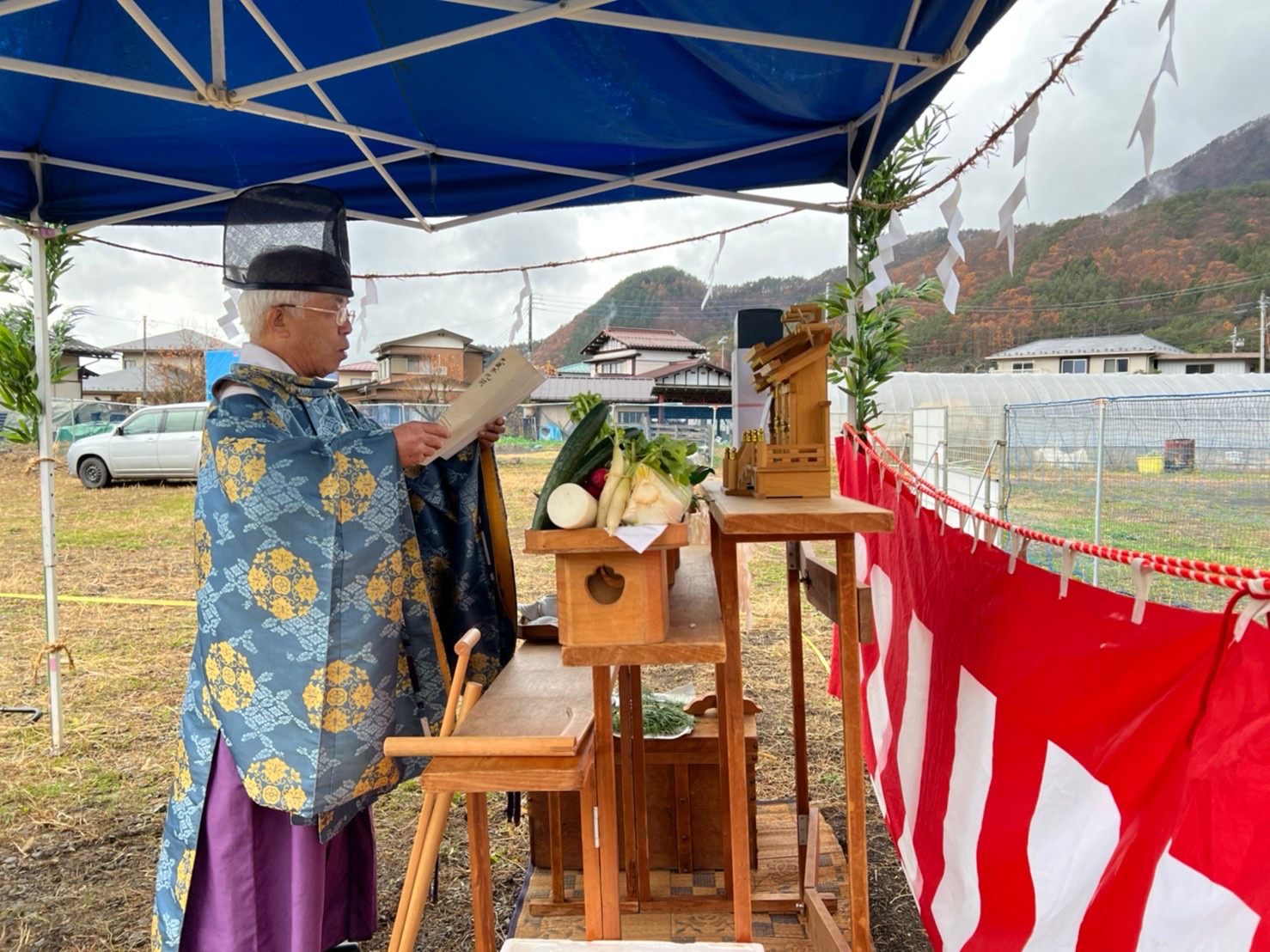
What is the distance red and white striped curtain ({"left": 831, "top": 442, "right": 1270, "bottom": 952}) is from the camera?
3.13ft

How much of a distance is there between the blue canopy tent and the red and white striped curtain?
136cm

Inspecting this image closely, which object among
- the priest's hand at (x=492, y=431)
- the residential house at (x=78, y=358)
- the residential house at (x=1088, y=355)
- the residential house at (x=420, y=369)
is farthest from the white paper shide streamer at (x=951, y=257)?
the residential house at (x=1088, y=355)

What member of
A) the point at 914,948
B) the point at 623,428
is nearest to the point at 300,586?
the point at 623,428

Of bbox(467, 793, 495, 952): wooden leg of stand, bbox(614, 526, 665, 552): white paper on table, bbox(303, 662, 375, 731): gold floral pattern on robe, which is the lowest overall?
bbox(467, 793, 495, 952): wooden leg of stand

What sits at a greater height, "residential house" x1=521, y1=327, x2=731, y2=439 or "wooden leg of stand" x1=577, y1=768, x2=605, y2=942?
"residential house" x1=521, y1=327, x2=731, y2=439

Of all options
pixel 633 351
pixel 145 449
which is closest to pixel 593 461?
pixel 145 449

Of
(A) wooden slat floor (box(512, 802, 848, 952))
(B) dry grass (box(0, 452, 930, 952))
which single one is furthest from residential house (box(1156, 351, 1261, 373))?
(A) wooden slat floor (box(512, 802, 848, 952))

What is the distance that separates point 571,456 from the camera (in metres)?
1.26

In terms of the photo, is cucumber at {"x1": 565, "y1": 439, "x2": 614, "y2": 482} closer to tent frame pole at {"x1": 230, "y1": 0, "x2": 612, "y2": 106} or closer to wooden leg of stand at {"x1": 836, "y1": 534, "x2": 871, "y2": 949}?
wooden leg of stand at {"x1": 836, "y1": 534, "x2": 871, "y2": 949}

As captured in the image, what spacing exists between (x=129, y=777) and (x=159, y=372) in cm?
2634

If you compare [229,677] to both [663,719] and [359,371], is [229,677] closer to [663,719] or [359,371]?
[663,719]

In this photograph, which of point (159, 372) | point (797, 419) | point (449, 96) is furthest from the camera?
point (159, 372)

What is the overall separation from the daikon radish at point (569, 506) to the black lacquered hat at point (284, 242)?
3.39 ft

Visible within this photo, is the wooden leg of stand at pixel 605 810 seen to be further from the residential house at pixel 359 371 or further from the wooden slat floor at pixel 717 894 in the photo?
the residential house at pixel 359 371
